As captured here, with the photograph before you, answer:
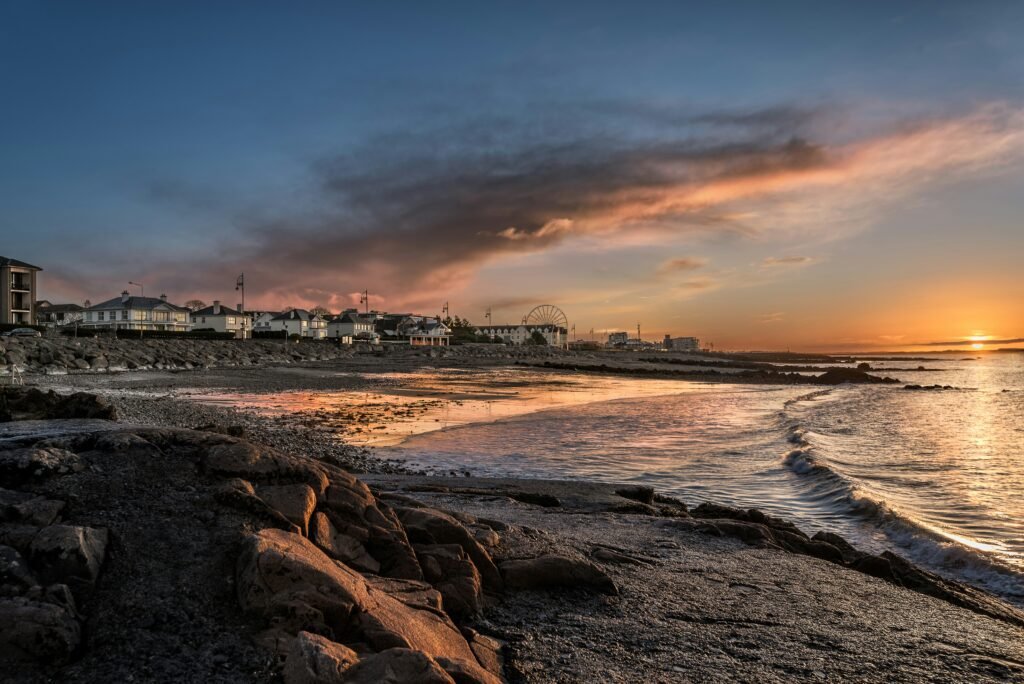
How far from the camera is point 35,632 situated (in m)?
3.32

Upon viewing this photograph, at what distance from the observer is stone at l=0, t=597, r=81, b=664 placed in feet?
10.7

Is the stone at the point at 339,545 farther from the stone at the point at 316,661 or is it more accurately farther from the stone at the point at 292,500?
the stone at the point at 316,661

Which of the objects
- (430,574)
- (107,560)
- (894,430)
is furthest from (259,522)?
(894,430)

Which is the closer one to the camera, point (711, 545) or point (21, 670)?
point (21, 670)

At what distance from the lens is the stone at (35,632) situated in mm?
3266

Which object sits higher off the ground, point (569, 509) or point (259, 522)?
point (259, 522)

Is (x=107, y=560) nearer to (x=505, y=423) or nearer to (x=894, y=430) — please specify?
(x=505, y=423)

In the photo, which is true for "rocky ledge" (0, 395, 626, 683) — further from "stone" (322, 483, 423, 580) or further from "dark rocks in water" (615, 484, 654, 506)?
"dark rocks in water" (615, 484, 654, 506)

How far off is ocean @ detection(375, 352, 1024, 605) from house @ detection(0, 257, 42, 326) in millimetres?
77201

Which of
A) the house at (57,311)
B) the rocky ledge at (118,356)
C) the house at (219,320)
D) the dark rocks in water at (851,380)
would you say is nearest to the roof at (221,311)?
the house at (219,320)

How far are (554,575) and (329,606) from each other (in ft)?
7.95

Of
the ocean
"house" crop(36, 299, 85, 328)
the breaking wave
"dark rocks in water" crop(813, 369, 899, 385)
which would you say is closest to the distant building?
"house" crop(36, 299, 85, 328)

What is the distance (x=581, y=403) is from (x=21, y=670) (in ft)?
94.1

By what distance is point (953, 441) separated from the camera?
20969 millimetres
